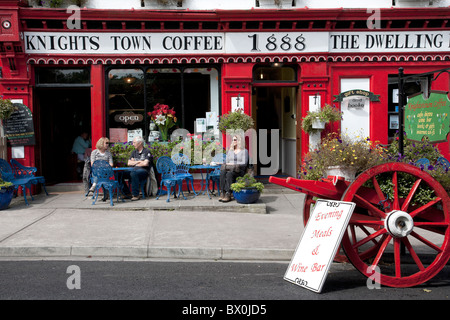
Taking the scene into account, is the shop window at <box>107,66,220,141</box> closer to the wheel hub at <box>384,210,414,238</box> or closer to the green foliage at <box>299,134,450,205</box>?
the green foliage at <box>299,134,450,205</box>

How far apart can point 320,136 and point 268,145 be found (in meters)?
2.26

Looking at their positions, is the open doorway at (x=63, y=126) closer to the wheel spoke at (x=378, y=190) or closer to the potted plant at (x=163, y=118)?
the potted plant at (x=163, y=118)

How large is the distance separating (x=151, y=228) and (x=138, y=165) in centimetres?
266

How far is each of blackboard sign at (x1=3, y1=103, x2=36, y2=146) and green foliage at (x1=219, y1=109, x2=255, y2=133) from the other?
15.4 ft

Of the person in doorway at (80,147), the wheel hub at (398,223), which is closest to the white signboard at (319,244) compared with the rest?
the wheel hub at (398,223)

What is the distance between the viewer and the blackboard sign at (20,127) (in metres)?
10.3

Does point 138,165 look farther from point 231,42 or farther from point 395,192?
point 395,192

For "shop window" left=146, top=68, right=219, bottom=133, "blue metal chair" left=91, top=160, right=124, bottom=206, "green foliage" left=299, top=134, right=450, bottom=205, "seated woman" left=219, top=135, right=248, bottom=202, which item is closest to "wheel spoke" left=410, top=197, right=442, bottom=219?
"green foliage" left=299, top=134, right=450, bottom=205

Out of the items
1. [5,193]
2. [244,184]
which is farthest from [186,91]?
[5,193]

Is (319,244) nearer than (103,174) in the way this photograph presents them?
Yes

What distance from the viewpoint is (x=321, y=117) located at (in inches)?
409

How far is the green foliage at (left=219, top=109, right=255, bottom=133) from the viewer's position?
1031cm

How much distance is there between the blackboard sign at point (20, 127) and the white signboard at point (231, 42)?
150cm
